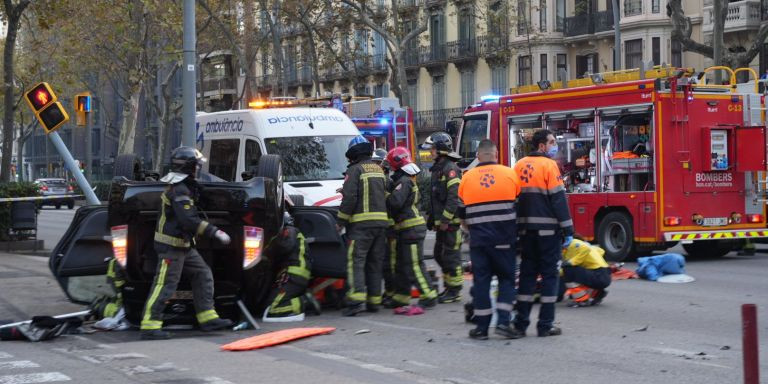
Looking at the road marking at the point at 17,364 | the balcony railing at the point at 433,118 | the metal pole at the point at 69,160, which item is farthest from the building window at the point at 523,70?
the road marking at the point at 17,364

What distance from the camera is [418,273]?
1177 cm

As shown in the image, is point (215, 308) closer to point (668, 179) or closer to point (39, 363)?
point (39, 363)

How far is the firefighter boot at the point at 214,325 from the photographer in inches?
405

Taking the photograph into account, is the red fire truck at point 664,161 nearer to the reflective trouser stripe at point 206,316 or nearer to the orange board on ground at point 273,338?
the orange board on ground at point 273,338

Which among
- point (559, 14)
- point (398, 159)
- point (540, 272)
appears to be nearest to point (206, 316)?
point (398, 159)

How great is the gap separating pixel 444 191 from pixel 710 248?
797cm

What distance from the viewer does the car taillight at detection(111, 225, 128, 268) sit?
10398 mm

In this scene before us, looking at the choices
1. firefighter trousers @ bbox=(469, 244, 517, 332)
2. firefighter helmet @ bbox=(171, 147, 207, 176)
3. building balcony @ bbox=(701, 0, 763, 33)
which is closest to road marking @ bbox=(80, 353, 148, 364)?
firefighter helmet @ bbox=(171, 147, 207, 176)

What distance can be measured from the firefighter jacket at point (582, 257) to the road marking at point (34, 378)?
5.63 m

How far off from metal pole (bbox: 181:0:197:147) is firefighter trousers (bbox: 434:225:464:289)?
601 centimetres

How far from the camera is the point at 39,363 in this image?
8.77m

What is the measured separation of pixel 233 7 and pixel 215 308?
33272 mm

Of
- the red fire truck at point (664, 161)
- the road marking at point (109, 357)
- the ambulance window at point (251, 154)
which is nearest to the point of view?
the road marking at point (109, 357)

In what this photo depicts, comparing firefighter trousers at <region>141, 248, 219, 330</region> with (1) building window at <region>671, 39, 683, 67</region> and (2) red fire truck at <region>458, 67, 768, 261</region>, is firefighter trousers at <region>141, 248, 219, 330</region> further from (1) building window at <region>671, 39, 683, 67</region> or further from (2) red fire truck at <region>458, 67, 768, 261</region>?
(1) building window at <region>671, 39, 683, 67</region>
